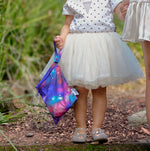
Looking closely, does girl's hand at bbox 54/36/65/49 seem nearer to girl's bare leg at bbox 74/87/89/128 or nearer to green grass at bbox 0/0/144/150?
girl's bare leg at bbox 74/87/89/128

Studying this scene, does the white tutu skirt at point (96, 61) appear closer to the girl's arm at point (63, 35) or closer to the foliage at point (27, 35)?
the girl's arm at point (63, 35)

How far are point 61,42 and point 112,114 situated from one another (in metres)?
1.09

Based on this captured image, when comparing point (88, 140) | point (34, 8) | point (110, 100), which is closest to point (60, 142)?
point (88, 140)

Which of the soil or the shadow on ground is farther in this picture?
the soil

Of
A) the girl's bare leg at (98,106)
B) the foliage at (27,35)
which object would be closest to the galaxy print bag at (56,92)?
the girl's bare leg at (98,106)

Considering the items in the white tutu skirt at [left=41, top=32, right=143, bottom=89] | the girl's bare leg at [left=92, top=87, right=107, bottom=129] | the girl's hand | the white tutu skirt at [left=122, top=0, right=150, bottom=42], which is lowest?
the girl's bare leg at [left=92, top=87, right=107, bottom=129]

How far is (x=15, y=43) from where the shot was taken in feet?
16.0

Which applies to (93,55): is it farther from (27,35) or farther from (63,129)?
(27,35)

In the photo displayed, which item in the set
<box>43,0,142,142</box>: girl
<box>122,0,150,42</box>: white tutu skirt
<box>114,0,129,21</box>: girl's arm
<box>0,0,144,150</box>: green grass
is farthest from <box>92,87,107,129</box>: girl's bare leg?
<box>0,0,144,150</box>: green grass

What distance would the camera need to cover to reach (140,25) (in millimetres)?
2369

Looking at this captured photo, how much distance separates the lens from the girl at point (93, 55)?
249 centimetres

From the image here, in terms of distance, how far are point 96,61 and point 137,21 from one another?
0.39 metres

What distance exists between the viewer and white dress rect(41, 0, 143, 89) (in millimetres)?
2490

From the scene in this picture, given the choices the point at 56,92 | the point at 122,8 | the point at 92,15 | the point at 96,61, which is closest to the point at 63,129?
the point at 56,92
